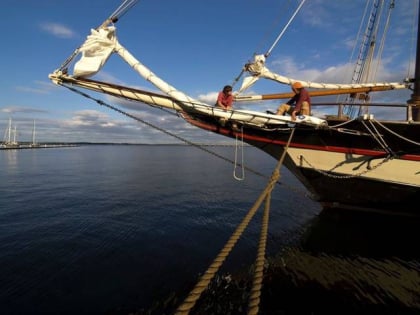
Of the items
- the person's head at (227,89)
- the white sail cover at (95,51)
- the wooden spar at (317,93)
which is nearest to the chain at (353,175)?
the wooden spar at (317,93)

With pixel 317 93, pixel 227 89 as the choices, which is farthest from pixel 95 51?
pixel 317 93

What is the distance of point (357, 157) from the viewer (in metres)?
8.83

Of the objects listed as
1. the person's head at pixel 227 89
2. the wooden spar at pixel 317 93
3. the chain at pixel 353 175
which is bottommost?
the chain at pixel 353 175

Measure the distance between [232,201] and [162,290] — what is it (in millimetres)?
10064

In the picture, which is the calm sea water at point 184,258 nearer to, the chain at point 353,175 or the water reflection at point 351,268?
the water reflection at point 351,268

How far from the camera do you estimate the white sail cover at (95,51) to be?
682cm

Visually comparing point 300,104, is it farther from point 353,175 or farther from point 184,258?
point 184,258

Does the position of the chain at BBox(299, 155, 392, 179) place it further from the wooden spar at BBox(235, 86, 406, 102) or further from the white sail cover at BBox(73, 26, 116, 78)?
the white sail cover at BBox(73, 26, 116, 78)

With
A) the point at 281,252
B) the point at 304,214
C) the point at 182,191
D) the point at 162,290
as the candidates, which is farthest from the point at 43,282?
the point at 182,191

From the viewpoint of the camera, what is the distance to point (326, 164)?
929 centimetres

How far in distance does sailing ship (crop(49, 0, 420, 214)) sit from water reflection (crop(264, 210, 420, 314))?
0.98m

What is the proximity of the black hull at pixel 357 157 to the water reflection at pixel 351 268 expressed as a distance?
85 centimetres

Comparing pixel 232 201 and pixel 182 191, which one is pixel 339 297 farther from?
pixel 182 191

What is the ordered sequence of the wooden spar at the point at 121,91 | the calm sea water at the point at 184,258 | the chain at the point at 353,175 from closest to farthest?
1. the calm sea water at the point at 184,258
2. the wooden spar at the point at 121,91
3. the chain at the point at 353,175
